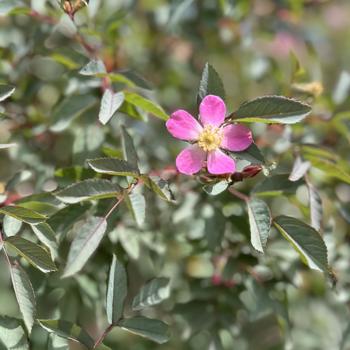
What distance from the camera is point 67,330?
0.91m

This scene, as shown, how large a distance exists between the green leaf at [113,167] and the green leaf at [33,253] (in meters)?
0.14

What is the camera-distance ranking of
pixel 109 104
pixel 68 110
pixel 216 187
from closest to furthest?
1. pixel 216 187
2. pixel 109 104
3. pixel 68 110

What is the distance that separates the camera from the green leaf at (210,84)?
3.04 feet

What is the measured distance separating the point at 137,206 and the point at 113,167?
0.24 ft

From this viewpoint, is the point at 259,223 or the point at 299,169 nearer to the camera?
the point at 259,223

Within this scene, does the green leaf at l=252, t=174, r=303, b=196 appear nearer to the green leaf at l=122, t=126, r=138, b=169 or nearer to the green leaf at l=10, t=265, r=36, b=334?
the green leaf at l=122, t=126, r=138, b=169

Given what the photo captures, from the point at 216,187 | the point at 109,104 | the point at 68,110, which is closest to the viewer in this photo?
the point at 216,187

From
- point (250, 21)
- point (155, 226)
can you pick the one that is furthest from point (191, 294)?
point (250, 21)

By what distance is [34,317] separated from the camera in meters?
0.88

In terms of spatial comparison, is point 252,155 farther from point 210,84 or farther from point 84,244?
point 84,244

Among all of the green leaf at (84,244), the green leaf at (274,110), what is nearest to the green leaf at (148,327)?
the green leaf at (84,244)

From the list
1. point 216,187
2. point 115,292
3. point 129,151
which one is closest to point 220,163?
point 216,187

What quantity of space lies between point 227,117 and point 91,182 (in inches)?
9.1

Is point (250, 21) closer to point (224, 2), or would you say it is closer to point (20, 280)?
point (224, 2)
